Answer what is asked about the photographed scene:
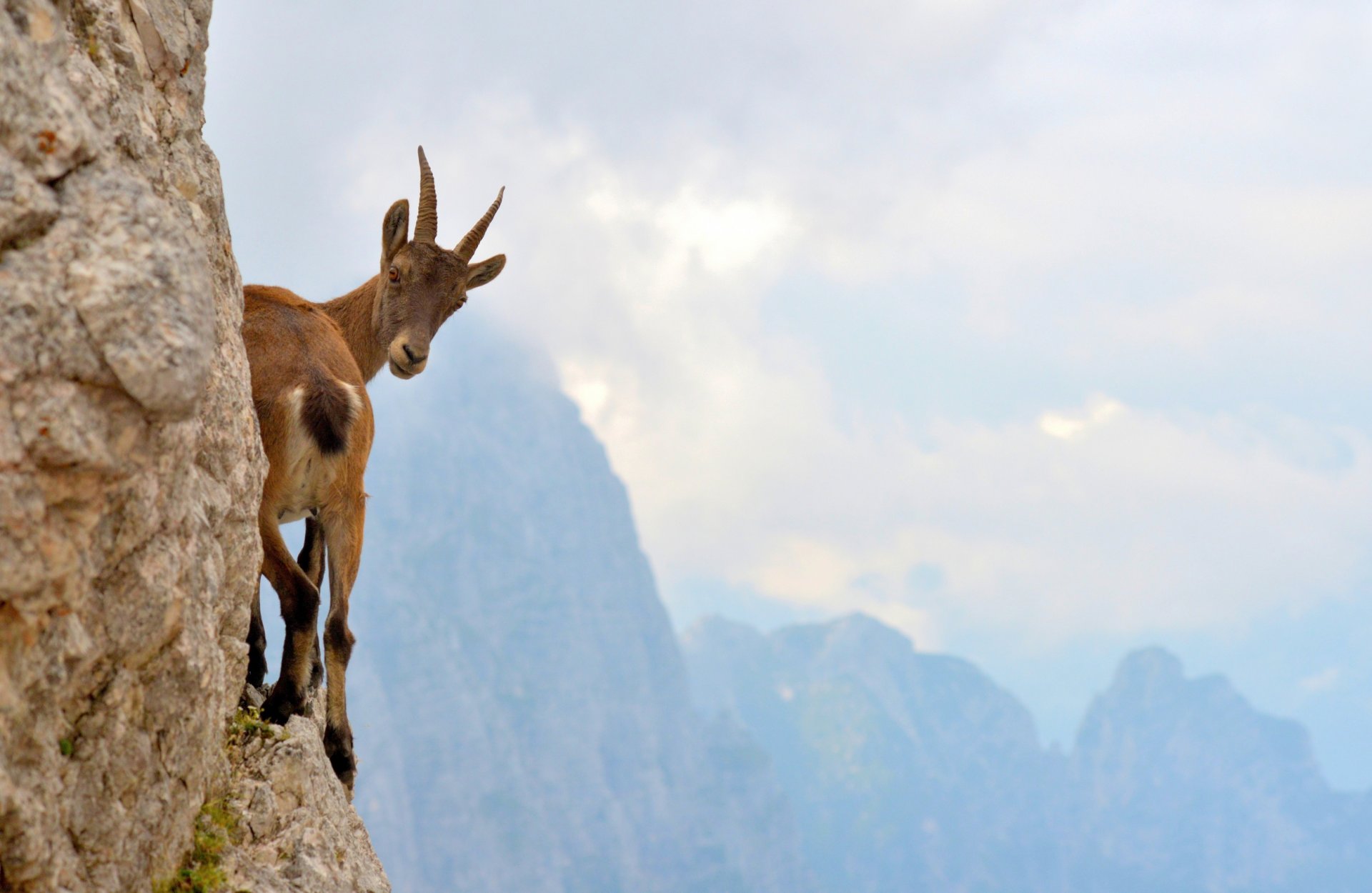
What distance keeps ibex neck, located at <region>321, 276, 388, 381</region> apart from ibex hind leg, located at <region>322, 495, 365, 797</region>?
3091 millimetres

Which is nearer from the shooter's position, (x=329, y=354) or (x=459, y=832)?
(x=329, y=354)

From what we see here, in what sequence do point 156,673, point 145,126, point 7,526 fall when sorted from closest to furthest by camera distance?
point 7,526 < point 156,673 < point 145,126

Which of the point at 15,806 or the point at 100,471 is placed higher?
the point at 100,471

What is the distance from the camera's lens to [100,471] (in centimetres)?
578

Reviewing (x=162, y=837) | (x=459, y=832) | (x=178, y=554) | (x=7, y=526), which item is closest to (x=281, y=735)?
(x=162, y=837)

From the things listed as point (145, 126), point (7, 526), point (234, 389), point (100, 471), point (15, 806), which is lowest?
point (15, 806)

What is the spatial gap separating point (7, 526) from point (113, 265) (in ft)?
4.40

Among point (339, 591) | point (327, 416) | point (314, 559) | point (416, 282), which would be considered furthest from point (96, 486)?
point (416, 282)

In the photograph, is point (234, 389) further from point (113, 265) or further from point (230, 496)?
point (113, 265)

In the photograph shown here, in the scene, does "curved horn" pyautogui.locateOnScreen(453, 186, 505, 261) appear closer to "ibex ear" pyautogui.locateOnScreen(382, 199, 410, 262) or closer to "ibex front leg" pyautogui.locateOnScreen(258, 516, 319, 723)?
"ibex ear" pyautogui.locateOnScreen(382, 199, 410, 262)

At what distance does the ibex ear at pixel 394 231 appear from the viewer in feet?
40.0

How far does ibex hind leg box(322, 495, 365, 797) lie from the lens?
902cm

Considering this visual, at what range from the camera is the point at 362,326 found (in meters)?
12.2

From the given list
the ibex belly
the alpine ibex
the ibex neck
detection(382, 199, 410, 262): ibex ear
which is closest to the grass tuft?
the alpine ibex
